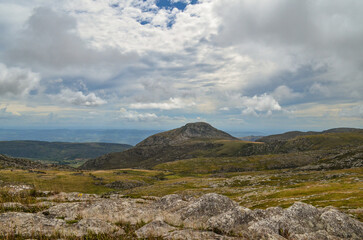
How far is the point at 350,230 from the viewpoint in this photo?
602 inches

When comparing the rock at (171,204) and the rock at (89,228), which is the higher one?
the rock at (89,228)

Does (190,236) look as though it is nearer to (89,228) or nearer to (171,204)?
(89,228)

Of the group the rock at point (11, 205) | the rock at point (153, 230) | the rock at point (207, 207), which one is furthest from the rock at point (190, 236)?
the rock at point (11, 205)

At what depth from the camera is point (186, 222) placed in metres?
16.6

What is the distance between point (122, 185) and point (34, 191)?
107970 mm

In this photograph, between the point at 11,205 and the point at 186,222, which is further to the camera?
the point at 186,222

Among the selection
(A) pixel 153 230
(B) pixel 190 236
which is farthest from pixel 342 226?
(A) pixel 153 230

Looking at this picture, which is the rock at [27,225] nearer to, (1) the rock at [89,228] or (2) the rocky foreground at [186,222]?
(2) the rocky foreground at [186,222]

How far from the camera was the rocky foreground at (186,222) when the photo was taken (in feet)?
40.8

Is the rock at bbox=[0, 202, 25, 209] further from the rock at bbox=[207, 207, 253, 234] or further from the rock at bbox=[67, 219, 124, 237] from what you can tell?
the rock at bbox=[207, 207, 253, 234]

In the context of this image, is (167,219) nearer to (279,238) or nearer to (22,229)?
(279,238)

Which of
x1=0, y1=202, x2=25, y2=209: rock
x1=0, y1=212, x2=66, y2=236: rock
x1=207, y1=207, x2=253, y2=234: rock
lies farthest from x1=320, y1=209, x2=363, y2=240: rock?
x1=0, y1=202, x2=25, y2=209: rock

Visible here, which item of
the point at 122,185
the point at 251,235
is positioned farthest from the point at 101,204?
the point at 122,185

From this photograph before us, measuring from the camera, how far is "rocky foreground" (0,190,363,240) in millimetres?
12445
